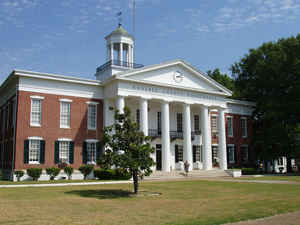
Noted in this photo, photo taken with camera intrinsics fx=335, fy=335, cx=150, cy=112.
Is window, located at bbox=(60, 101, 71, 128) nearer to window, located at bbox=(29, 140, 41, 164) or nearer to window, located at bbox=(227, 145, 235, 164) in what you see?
window, located at bbox=(29, 140, 41, 164)

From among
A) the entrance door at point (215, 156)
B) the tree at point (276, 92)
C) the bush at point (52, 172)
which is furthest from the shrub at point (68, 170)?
the tree at point (276, 92)

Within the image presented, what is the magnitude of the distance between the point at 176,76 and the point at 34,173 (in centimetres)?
1769

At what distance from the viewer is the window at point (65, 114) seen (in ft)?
107

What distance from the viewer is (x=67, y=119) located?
32.8 meters

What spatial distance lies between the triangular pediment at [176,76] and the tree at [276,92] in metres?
7.66

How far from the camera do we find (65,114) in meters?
32.8

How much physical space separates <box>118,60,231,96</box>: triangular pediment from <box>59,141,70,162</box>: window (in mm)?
8377

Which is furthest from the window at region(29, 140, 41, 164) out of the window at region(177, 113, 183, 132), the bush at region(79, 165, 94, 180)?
the window at region(177, 113, 183, 132)

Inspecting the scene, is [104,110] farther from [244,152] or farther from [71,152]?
[244,152]

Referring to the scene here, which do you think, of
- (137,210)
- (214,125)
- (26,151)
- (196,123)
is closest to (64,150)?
(26,151)

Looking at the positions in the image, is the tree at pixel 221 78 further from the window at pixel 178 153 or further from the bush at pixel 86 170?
the bush at pixel 86 170

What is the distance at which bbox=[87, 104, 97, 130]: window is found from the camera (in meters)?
34.2

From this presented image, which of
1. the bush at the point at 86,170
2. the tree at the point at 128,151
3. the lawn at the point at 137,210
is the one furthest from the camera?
the bush at the point at 86,170

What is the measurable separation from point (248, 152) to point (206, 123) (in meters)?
11.3
